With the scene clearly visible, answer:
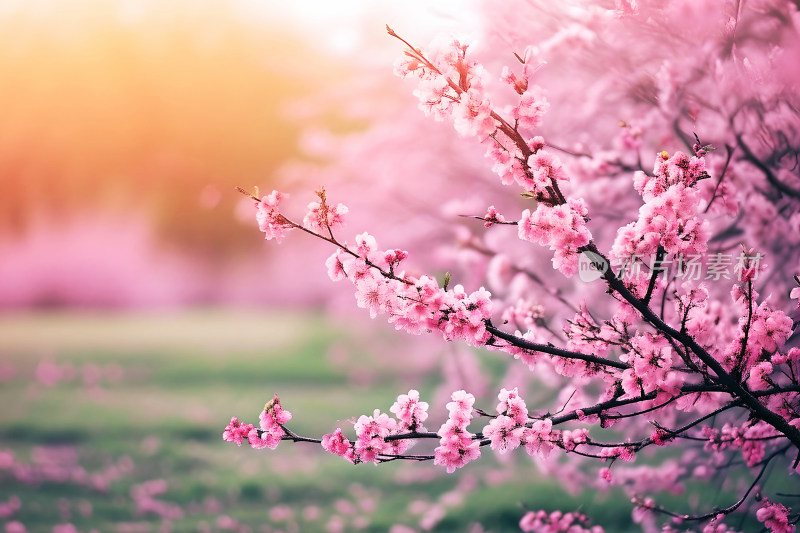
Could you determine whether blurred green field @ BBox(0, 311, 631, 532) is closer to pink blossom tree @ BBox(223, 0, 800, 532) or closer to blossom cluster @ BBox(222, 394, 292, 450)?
pink blossom tree @ BBox(223, 0, 800, 532)

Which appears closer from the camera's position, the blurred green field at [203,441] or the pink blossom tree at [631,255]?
the pink blossom tree at [631,255]

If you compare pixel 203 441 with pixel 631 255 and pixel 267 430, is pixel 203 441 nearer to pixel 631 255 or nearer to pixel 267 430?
pixel 267 430

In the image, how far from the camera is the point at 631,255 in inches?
51.4

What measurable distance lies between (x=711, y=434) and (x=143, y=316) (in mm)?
6364

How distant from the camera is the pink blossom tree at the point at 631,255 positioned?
1.34 meters

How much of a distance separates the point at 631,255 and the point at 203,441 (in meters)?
4.76

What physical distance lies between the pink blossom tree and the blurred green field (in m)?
1.63

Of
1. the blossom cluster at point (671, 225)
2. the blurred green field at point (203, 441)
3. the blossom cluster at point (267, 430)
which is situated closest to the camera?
the blossom cluster at point (671, 225)

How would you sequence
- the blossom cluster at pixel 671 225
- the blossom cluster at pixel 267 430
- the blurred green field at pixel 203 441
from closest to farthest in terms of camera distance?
the blossom cluster at pixel 671 225, the blossom cluster at pixel 267 430, the blurred green field at pixel 203 441

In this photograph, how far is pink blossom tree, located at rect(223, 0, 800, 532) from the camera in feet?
4.39

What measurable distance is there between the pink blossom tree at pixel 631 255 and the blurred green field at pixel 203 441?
1634 mm

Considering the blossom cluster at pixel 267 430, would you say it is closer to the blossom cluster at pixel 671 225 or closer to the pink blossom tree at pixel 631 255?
the pink blossom tree at pixel 631 255

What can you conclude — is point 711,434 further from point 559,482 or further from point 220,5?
point 220,5

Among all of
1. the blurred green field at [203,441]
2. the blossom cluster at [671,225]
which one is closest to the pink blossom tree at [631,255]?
the blossom cluster at [671,225]
